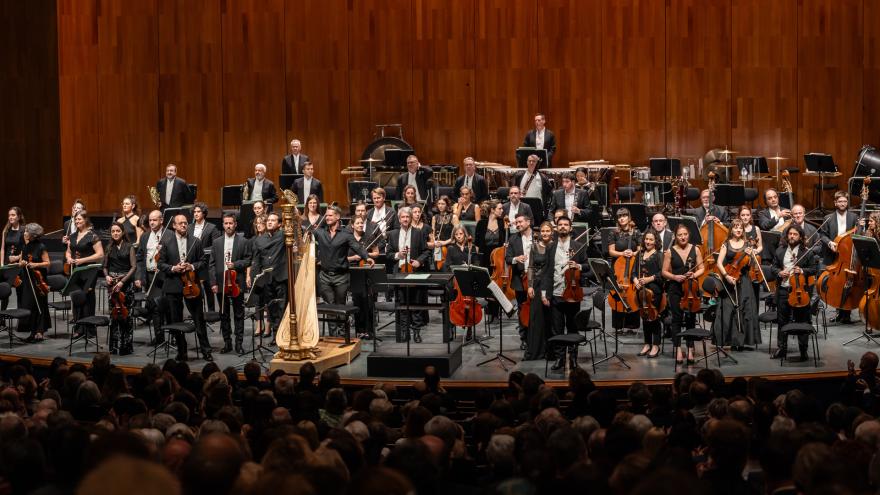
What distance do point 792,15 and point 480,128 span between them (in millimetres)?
5434

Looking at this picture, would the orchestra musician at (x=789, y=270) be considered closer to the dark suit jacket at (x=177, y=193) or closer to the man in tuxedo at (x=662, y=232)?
the man in tuxedo at (x=662, y=232)

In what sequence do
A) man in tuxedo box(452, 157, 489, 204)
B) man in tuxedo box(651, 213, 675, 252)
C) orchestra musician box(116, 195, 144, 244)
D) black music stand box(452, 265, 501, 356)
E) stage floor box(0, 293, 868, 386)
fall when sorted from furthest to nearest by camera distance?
man in tuxedo box(452, 157, 489, 204) < orchestra musician box(116, 195, 144, 244) < man in tuxedo box(651, 213, 675, 252) < black music stand box(452, 265, 501, 356) < stage floor box(0, 293, 868, 386)

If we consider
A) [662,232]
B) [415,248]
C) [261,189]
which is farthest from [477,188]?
[662,232]

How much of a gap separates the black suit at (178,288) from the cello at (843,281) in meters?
6.36

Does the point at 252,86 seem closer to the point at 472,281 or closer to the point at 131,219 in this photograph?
the point at 131,219

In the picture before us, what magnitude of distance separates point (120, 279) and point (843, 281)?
7.47m

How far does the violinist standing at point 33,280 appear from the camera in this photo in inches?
488

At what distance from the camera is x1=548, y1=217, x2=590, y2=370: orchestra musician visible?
10.9 m

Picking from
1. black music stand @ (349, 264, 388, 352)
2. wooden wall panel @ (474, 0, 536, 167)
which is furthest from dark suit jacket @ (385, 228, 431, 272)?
wooden wall panel @ (474, 0, 536, 167)

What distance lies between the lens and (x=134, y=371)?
10.6 meters

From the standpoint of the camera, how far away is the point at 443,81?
19.3 m

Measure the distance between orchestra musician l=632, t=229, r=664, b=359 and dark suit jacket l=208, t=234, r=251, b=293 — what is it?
397 cm

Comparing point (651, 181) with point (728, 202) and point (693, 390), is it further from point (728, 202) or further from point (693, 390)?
point (693, 390)

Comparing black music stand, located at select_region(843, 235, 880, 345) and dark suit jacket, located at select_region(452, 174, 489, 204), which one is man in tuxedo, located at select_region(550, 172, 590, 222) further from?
black music stand, located at select_region(843, 235, 880, 345)
